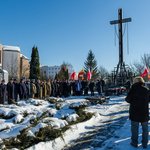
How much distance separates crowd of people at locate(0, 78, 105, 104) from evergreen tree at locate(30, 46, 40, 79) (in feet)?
138

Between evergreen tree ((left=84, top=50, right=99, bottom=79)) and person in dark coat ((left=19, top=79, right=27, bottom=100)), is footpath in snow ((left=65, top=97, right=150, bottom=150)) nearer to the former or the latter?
person in dark coat ((left=19, top=79, right=27, bottom=100))

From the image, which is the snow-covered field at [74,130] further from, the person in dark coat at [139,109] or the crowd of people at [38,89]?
the crowd of people at [38,89]

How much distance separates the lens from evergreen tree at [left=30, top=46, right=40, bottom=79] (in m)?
73.4

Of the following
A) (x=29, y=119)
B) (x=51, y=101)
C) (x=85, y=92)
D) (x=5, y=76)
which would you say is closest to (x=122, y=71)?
(x=85, y=92)

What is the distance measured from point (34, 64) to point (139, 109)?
6598 centimetres

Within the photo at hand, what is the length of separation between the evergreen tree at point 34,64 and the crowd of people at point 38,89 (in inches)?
1655

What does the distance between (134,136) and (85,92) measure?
22353 millimetres

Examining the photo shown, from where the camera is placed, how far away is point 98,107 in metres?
19.7

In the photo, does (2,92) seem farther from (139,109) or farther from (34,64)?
(34,64)

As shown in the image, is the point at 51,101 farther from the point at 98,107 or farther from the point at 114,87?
the point at 114,87

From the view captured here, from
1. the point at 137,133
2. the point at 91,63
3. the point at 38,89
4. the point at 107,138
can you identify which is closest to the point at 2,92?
the point at 38,89

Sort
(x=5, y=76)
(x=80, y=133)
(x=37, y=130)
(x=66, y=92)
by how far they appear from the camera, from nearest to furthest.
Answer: (x=37, y=130), (x=80, y=133), (x=66, y=92), (x=5, y=76)

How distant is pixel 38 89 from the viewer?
24750 millimetres

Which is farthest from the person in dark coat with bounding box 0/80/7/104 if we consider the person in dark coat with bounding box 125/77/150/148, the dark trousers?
the dark trousers
